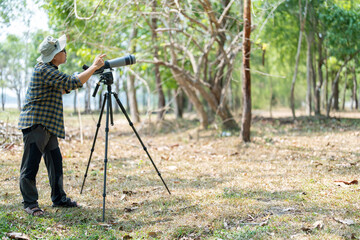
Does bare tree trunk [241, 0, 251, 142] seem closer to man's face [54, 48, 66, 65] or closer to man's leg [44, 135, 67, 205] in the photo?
man's face [54, 48, 66, 65]

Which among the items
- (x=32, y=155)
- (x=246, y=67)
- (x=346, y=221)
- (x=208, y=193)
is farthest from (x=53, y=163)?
(x=246, y=67)

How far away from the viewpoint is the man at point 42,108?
3381 mm

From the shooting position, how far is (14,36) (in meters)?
9.98

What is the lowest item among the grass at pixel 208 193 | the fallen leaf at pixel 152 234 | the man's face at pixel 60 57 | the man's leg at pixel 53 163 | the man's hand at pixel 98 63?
the fallen leaf at pixel 152 234

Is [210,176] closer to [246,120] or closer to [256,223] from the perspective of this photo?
[256,223]

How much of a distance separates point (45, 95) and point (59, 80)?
26cm

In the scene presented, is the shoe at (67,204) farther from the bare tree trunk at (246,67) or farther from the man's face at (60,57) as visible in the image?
the bare tree trunk at (246,67)

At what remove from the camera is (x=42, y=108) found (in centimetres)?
347

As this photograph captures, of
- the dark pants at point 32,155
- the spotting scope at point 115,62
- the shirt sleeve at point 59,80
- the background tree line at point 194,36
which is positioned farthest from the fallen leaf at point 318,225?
the background tree line at point 194,36

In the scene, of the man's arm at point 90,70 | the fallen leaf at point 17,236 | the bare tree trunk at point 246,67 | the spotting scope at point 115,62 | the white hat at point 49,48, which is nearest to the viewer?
the fallen leaf at point 17,236

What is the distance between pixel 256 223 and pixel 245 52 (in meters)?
4.85

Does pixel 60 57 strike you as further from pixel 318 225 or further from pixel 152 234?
pixel 318 225

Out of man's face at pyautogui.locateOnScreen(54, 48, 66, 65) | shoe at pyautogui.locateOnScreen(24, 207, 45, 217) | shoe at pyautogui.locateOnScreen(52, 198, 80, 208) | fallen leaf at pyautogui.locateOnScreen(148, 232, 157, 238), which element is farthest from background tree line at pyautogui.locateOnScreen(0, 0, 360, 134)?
fallen leaf at pyautogui.locateOnScreen(148, 232, 157, 238)

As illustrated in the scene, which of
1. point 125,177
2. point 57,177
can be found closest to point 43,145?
point 57,177
